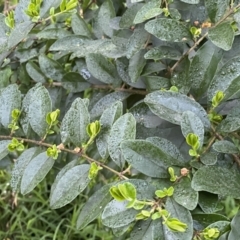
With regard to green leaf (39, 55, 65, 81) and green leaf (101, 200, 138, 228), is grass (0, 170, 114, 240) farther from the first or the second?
green leaf (101, 200, 138, 228)

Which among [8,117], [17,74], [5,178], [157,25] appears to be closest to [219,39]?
[157,25]

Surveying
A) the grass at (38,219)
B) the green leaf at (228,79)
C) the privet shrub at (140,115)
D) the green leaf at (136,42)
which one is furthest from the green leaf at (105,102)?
the grass at (38,219)

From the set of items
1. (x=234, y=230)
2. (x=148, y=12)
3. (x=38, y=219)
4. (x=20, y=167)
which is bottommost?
(x=38, y=219)

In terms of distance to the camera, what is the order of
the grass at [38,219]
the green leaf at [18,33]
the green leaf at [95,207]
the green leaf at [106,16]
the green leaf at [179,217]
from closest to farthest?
the green leaf at [179,217] < the green leaf at [95,207] < the green leaf at [18,33] < the green leaf at [106,16] < the grass at [38,219]

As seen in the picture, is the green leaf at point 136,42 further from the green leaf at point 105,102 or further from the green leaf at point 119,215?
the green leaf at point 119,215

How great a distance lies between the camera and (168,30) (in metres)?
0.83

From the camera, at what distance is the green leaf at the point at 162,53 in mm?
859

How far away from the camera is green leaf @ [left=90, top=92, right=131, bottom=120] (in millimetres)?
971

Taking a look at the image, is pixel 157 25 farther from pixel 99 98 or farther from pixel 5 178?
pixel 5 178

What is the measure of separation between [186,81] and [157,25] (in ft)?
0.40

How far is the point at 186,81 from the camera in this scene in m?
0.87

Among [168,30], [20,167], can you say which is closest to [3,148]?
[20,167]

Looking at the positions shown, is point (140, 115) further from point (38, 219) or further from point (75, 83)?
point (38, 219)

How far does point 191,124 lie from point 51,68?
428 mm
